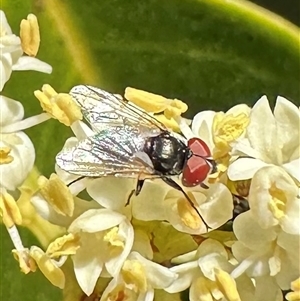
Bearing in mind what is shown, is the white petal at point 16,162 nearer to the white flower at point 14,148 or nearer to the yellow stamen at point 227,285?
the white flower at point 14,148

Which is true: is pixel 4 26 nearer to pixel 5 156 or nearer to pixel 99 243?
pixel 5 156

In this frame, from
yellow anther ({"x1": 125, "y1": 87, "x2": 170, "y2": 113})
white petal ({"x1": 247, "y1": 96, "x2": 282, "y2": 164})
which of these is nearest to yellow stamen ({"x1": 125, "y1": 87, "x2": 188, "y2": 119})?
yellow anther ({"x1": 125, "y1": 87, "x2": 170, "y2": 113})

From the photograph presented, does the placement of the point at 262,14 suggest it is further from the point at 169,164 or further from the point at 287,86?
the point at 169,164

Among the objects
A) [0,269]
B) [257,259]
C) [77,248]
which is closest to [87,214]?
[77,248]

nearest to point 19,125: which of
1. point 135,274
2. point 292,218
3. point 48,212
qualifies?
point 48,212

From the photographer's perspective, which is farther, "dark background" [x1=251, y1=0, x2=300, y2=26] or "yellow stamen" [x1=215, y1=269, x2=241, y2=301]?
"dark background" [x1=251, y1=0, x2=300, y2=26]

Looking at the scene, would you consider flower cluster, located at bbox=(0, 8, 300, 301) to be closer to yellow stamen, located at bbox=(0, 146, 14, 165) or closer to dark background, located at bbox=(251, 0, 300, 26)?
yellow stamen, located at bbox=(0, 146, 14, 165)
